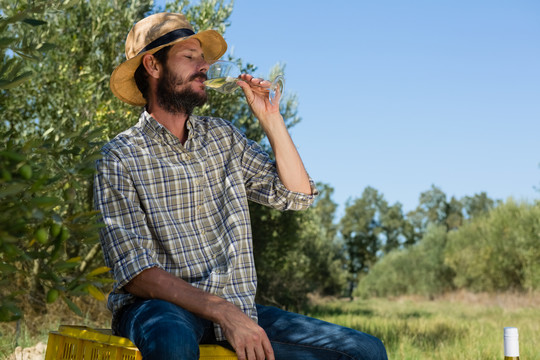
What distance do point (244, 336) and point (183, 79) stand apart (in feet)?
5.09

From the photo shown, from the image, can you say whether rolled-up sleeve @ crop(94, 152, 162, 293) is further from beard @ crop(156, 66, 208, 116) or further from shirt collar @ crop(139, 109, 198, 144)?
beard @ crop(156, 66, 208, 116)


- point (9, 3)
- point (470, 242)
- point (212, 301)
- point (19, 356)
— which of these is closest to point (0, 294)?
point (212, 301)

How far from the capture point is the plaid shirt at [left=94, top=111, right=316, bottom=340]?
9.20 feet

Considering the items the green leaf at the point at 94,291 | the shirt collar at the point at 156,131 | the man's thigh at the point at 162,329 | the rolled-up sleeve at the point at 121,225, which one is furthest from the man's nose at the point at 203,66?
the green leaf at the point at 94,291

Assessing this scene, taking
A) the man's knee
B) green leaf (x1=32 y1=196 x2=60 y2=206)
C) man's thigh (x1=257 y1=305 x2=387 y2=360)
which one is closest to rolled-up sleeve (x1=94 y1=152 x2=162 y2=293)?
the man's knee

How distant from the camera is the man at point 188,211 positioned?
2.56 metres

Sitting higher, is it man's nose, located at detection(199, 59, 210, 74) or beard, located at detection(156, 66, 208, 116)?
man's nose, located at detection(199, 59, 210, 74)

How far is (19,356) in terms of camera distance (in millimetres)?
5199

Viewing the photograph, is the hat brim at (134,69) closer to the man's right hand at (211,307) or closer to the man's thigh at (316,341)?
the man's right hand at (211,307)

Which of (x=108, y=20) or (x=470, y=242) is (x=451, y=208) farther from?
(x=108, y=20)

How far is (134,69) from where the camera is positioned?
3.64 metres

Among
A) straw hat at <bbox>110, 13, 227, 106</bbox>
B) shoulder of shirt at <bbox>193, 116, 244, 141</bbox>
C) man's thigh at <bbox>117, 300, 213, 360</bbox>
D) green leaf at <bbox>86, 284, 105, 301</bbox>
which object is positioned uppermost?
straw hat at <bbox>110, 13, 227, 106</bbox>

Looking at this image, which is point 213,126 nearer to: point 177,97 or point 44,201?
point 177,97

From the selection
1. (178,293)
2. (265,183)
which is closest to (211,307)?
(178,293)
